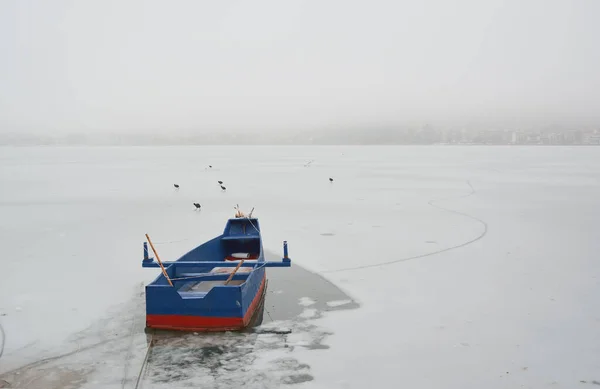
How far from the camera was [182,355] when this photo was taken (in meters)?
5.67

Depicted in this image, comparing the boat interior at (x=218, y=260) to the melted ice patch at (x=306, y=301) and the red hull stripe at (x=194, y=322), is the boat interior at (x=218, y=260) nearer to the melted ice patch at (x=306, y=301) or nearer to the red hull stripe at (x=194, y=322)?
the red hull stripe at (x=194, y=322)

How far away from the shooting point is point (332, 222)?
14344mm

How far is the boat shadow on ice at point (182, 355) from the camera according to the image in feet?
16.5

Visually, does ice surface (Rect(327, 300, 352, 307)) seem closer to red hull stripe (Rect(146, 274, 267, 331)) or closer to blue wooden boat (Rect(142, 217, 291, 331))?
blue wooden boat (Rect(142, 217, 291, 331))

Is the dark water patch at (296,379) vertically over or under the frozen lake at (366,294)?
under

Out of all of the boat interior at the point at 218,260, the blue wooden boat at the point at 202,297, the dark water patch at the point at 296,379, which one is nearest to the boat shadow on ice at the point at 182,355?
the dark water patch at the point at 296,379

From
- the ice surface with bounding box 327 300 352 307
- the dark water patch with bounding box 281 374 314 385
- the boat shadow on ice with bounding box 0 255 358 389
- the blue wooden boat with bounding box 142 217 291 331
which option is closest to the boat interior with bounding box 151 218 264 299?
the blue wooden boat with bounding box 142 217 291 331

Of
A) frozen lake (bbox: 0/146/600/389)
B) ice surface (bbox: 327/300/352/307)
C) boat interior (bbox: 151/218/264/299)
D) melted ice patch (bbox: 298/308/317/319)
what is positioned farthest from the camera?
boat interior (bbox: 151/218/264/299)

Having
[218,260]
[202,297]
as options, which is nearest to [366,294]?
[202,297]

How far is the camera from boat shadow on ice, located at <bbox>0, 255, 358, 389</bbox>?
5.04 metres

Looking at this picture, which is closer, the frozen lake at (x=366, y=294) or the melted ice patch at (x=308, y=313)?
the frozen lake at (x=366, y=294)

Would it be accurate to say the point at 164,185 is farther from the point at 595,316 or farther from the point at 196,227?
the point at 595,316

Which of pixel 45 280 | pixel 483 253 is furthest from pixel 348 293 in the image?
pixel 45 280

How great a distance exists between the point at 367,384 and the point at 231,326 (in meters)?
2.06
